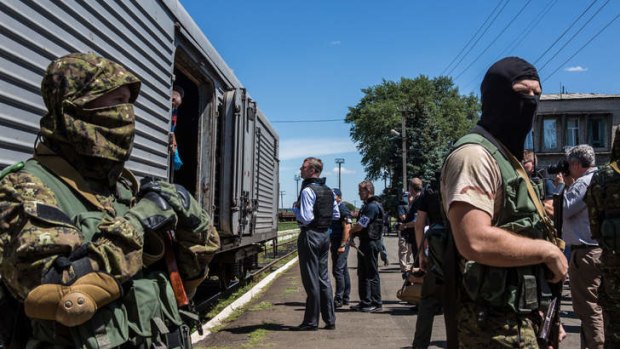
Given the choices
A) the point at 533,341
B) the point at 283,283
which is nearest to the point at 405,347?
the point at 533,341

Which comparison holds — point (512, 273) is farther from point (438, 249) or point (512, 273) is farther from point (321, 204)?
point (321, 204)

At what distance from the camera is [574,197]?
5102mm

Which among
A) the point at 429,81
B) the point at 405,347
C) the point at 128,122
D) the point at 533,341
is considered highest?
the point at 429,81

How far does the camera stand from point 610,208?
351 cm

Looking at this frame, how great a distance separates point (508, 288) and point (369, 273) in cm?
595

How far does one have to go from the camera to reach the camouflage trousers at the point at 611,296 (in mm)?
3447

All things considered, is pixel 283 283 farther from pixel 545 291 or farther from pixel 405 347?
pixel 545 291

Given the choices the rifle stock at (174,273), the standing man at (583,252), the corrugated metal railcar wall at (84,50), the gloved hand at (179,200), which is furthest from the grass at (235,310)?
the gloved hand at (179,200)

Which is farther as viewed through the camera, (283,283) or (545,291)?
(283,283)

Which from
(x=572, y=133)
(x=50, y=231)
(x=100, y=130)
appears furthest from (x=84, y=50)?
(x=572, y=133)

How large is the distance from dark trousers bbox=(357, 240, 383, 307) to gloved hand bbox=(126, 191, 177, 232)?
20.3 feet

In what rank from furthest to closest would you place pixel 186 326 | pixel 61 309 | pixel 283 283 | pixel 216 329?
1. pixel 283 283
2. pixel 216 329
3. pixel 186 326
4. pixel 61 309

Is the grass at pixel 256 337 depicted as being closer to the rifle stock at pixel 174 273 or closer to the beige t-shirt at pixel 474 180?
the rifle stock at pixel 174 273

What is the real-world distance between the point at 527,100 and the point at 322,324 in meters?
5.40
